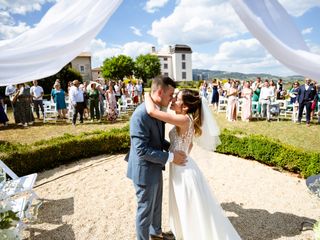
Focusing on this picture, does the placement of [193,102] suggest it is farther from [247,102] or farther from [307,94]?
[247,102]

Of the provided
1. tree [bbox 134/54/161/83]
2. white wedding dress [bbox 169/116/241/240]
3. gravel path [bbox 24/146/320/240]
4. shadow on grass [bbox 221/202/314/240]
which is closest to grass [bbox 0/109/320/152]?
gravel path [bbox 24/146/320/240]

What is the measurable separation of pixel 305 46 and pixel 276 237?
8.96 ft

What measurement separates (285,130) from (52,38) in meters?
9.69

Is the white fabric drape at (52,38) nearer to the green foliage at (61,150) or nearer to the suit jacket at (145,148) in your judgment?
the suit jacket at (145,148)

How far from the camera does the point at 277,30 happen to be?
255cm

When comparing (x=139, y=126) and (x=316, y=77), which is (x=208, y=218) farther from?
(x=316, y=77)

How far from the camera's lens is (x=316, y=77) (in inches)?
98.0

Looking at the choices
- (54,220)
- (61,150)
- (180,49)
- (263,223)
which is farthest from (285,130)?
(180,49)

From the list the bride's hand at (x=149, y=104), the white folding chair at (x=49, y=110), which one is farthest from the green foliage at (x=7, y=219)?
the white folding chair at (x=49, y=110)

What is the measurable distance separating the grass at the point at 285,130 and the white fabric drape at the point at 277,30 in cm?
613

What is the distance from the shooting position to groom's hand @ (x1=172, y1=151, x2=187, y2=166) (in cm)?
337

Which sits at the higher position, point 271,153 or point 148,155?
point 148,155

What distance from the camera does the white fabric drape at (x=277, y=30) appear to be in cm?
251

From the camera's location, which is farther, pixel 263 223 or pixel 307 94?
pixel 307 94
